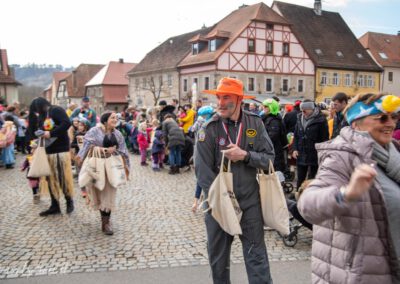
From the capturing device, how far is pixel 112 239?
5.81 m

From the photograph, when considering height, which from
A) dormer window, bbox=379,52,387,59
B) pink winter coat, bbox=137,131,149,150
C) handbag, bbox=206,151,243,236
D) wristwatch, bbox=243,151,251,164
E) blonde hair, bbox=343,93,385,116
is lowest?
pink winter coat, bbox=137,131,149,150

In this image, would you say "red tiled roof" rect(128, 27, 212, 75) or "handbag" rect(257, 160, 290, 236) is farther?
"red tiled roof" rect(128, 27, 212, 75)

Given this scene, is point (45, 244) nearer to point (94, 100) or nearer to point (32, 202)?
point (32, 202)

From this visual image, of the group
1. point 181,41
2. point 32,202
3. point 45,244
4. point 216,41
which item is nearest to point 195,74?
point 216,41

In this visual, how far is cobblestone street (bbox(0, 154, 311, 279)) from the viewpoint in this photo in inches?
193

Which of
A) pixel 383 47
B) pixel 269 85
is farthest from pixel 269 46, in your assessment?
pixel 383 47

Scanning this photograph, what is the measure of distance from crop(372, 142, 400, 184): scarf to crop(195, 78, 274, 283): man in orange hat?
1296mm

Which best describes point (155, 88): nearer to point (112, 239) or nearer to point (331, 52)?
point (331, 52)

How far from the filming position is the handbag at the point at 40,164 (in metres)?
6.63

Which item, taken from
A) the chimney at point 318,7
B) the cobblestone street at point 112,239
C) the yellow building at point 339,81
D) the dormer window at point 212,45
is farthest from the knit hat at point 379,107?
the chimney at point 318,7

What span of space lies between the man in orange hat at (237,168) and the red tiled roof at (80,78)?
64164 millimetres

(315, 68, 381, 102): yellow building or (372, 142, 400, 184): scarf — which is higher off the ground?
(315, 68, 381, 102): yellow building

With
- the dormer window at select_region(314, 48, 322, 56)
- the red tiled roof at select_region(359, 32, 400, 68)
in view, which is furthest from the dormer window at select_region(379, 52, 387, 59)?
the dormer window at select_region(314, 48, 322, 56)

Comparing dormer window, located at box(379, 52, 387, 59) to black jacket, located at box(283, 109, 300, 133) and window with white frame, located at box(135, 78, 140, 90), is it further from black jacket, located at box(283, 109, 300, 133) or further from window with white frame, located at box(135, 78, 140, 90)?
black jacket, located at box(283, 109, 300, 133)
